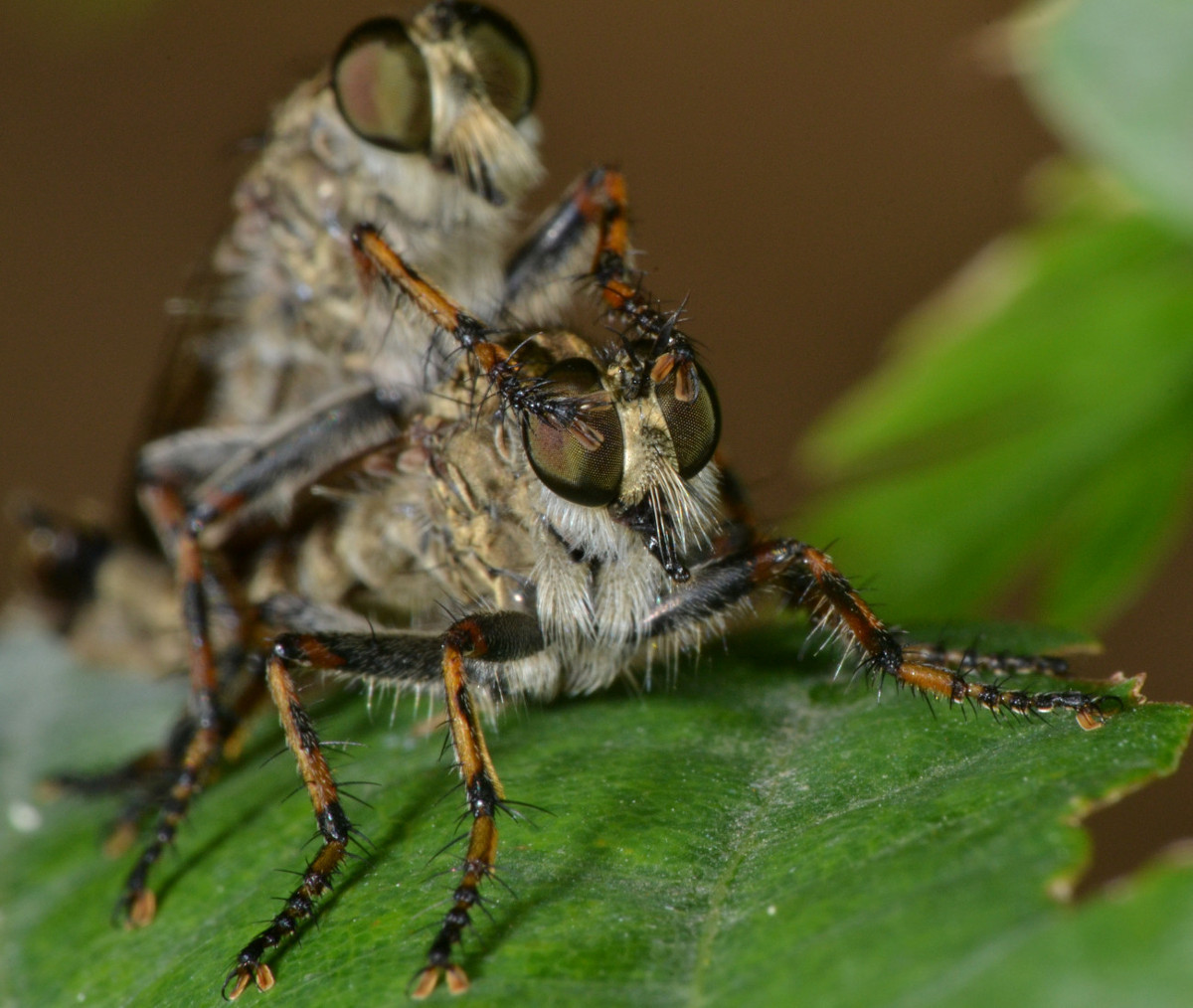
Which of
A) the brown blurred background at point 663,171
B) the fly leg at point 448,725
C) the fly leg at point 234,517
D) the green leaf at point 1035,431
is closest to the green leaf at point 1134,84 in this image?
the green leaf at point 1035,431

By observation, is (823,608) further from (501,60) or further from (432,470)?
(501,60)

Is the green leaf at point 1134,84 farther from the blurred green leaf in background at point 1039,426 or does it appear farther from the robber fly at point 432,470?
the robber fly at point 432,470

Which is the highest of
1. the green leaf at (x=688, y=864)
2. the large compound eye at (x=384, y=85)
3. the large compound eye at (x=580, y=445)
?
the large compound eye at (x=384, y=85)

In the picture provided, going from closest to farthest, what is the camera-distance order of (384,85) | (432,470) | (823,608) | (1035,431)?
(823,608) → (432,470) → (1035,431) → (384,85)

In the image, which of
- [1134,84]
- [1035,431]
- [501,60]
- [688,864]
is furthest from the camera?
[501,60]

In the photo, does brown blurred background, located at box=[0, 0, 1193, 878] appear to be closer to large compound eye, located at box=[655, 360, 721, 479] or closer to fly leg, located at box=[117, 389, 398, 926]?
fly leg, located at box=[117, 389, 398, 926]

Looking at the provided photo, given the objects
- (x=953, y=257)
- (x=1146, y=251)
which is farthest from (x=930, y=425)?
(x=953, y=257)

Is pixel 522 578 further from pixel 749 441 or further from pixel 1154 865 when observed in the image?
pixel 749 441

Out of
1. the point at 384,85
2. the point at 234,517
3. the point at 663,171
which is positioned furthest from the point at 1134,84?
the point at 663,171
